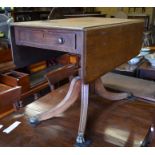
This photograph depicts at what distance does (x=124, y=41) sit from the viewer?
2.98 feet

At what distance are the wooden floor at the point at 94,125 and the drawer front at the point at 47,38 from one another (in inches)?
14.1

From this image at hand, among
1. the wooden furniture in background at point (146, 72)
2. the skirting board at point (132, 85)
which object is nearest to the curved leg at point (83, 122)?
the skirting board at point (132, 85)

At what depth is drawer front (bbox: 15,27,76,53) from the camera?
700mm

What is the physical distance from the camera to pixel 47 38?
758mm

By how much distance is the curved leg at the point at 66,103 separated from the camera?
91cm

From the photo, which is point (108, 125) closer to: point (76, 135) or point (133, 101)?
point (76, 135)

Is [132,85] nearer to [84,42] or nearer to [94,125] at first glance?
[94,125]

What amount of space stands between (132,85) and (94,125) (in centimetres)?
51

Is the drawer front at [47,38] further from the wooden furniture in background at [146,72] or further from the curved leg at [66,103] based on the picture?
the wooden furniture in background at [146,72]

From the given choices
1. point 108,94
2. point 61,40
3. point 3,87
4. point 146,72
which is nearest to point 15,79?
point 3,87

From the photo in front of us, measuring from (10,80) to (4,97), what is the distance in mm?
985

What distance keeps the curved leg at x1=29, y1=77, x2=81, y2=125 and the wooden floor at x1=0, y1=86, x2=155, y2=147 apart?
0.08 ft

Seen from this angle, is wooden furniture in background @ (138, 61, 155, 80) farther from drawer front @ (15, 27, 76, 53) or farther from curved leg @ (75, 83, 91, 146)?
drawer front @ (15, 27, 76, 53)
